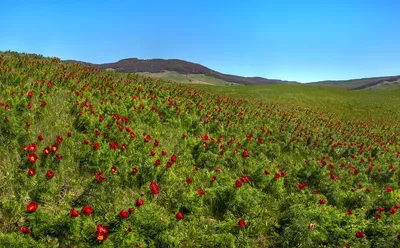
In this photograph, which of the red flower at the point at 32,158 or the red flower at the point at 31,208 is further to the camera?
the red flower at the point at 32,158

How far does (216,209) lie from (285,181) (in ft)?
9.45

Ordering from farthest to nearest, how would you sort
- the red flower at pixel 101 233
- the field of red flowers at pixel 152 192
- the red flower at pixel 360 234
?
1. the red flower at pixel 360 234
2. the field of red flowers at pixel 152 192
3. the red flower at pixel 101 233

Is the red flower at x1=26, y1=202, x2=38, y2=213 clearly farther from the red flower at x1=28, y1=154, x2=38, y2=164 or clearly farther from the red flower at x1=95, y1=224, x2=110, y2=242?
the red flower at x1=28, y1=154, x2=38, y2=164

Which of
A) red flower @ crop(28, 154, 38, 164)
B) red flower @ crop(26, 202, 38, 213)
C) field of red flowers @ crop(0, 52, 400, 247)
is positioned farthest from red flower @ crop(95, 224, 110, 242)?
red flower @ crop(28, 154, 38, 164)

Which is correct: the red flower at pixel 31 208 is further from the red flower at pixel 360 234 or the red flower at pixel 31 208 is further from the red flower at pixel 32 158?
the red flower at pixel 360 234

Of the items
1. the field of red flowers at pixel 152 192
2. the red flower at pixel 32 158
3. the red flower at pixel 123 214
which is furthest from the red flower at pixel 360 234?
the red flower at pixel 32 158

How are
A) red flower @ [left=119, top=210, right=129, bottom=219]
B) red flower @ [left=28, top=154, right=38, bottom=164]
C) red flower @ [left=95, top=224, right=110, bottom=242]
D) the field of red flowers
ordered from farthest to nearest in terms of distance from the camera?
red flower @ [left=28, top=154, right=38, bottom=164], the field of red flowers, red flower @ [left=119, top=210, right=129, bottom=219], red flower @ [left=95, top=224, right=110, bottom=242]

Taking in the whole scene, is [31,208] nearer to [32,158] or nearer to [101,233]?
[101,233]

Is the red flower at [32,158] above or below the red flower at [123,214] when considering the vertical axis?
above

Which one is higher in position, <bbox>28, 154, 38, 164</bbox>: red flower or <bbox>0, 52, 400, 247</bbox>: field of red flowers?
<bbox>28, 154, 38, 164</bbox>: red flower

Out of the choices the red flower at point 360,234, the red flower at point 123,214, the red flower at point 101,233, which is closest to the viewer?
the red flower at point 101,233

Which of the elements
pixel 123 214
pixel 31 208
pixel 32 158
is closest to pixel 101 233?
pixel 123 214

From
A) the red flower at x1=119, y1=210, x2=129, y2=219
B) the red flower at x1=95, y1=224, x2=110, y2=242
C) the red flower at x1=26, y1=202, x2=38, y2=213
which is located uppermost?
the red flower at x1=26, y1=202, x2=38, y2=213

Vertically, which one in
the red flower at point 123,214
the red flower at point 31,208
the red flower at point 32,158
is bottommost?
the red flower at point 123,214
